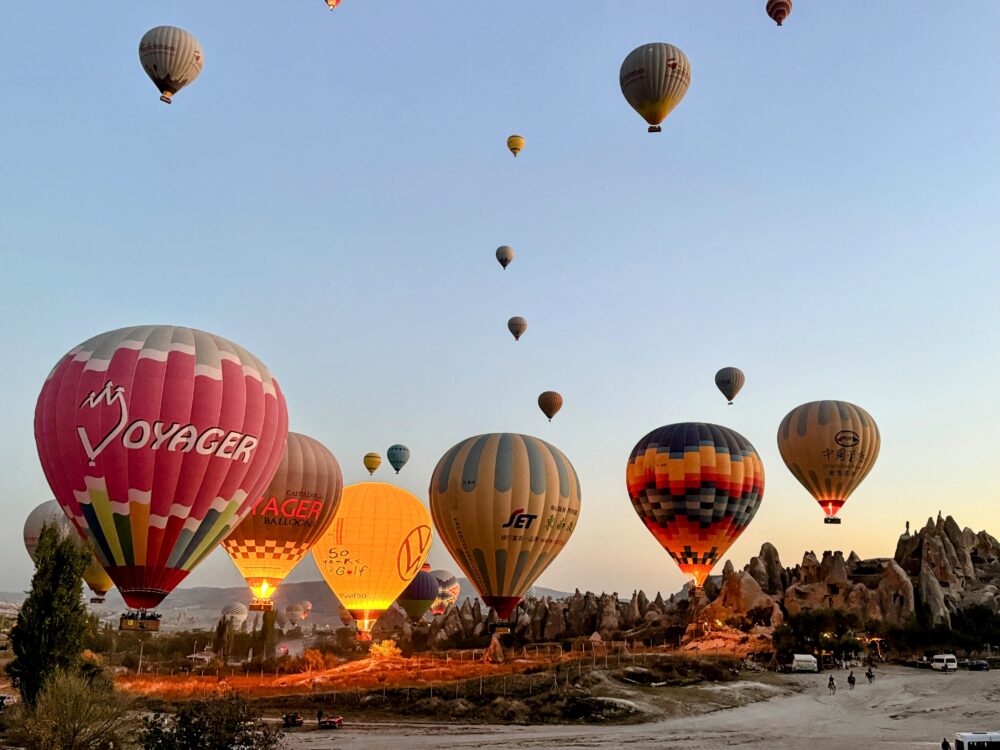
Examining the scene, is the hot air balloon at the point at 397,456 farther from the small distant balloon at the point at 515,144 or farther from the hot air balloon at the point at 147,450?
the hot air balloon at the point at 147,450

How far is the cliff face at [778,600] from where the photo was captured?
229ft

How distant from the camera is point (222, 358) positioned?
90.9ft

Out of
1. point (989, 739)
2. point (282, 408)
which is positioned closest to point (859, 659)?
point (989, 739)

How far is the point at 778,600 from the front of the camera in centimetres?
7844

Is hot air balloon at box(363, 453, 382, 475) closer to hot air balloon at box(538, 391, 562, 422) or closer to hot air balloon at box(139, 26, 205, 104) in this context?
hot air balloon at box(538, 391, 562, 422)

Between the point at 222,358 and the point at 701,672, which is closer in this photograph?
the point at 222,358

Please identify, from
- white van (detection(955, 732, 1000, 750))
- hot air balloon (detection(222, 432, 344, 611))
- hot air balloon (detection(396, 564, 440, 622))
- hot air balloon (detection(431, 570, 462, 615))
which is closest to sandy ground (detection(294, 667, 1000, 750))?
white van (detection(955, 732, 1000, 750))

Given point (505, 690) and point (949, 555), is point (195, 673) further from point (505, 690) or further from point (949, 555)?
point (949, 555)

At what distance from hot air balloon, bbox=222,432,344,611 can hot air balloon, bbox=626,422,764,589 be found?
20322 mm

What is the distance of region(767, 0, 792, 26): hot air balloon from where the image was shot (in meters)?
38.3

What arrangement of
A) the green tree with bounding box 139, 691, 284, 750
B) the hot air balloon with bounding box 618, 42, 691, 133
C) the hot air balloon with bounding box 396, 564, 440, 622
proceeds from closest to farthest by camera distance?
the green tree with bounding box 139, 691, 284, 750 < the hot air balloon with bounding box 618, 42, 691, 133 < the hot air balloon with bounding box 396, 564, 440, 622

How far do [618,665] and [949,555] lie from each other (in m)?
54.8

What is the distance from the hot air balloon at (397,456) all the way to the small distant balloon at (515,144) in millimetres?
36890

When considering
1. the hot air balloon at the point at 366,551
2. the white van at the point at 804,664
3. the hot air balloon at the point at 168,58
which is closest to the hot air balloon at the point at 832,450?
the white van at the point at 804,664
